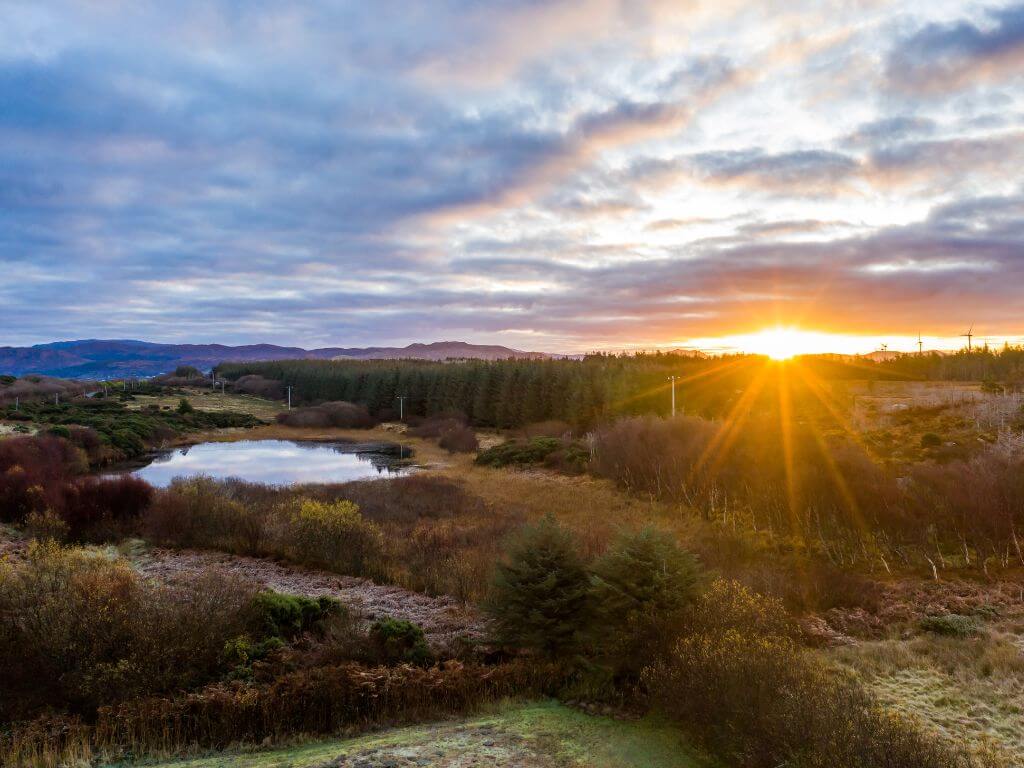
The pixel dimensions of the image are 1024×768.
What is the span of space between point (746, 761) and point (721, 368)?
224ft

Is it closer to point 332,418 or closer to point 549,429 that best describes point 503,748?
point 549,429

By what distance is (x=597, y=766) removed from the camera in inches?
295

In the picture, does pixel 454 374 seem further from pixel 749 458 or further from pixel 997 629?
pixel 997 629

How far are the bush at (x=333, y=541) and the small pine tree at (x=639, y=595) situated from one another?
9.52 metres

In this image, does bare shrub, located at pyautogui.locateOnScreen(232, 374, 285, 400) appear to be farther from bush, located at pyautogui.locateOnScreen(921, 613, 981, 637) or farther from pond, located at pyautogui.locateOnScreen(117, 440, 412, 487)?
bush, located at pyautogui.locateOnScreen(921, 613, 981, 637)

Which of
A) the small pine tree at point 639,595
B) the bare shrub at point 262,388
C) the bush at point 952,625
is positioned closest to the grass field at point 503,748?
the small pine tree at point 639,595

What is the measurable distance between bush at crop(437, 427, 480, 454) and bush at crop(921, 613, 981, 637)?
46806 millimetres

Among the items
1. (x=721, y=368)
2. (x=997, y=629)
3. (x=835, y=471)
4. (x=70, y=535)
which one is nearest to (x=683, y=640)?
(x=997, y=629)

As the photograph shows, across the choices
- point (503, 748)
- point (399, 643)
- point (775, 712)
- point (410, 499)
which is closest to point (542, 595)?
point (399, 643)

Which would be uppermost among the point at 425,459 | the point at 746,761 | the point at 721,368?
the point at 721,368

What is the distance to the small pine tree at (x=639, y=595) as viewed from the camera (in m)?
9.92

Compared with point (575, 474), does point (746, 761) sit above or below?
above

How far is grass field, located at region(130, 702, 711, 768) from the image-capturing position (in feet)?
24.1

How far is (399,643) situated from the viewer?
38.7ft
